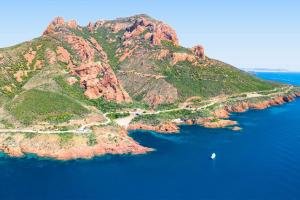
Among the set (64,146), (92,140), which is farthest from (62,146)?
(92,140)

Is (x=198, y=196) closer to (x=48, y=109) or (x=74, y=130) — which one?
(x=74, y=130)

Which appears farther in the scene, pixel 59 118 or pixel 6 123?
pixel 59 118

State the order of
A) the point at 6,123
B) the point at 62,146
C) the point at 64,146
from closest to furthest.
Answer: the point at 62,146
the point at 64,146
the point at 6,123

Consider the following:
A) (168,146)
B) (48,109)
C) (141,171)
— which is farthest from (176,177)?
(48,109)

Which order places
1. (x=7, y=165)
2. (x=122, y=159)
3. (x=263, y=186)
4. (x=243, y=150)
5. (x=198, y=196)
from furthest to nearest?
(x=243, y=150) → (x=122, y=159) → (x=7, y=165) → (x=263, y=186) → (x=198, y=196)

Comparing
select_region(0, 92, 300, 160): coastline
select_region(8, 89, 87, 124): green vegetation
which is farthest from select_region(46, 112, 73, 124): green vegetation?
select_region(0, 92, 300, 160): coastline

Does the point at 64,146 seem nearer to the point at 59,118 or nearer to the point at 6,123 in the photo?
the point at 59,118

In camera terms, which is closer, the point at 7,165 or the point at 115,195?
the point at 115,195

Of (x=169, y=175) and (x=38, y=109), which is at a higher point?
(x=38, y=109)

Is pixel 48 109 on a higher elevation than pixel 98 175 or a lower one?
higher
